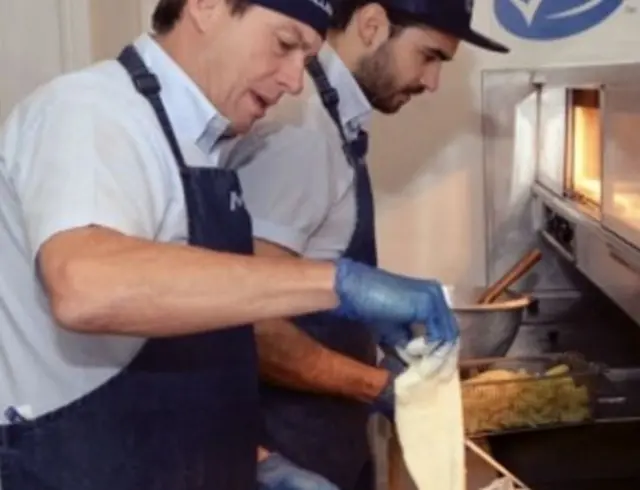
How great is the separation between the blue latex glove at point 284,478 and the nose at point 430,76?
639mm

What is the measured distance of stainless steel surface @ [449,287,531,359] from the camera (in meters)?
2.14

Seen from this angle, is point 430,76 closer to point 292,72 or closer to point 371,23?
point 371,23

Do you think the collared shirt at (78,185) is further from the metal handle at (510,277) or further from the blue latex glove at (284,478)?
the metal handle at (510,277)

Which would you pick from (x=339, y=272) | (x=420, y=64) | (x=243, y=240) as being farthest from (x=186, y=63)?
(x=420, y=64)

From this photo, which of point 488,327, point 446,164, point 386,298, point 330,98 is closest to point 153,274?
point 386,298

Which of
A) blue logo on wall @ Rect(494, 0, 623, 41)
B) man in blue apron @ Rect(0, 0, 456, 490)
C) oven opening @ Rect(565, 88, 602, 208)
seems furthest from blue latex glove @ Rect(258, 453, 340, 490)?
blue logo on wall @ Rect(494, 0, 623, 41)

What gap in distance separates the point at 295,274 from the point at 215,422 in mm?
315

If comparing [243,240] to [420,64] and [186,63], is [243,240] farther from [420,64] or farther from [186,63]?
[420,64]

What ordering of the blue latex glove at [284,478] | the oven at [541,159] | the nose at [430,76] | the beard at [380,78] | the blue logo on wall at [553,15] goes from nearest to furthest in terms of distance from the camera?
the blue latex glove at [284,478] → the beard at [380,78] → the nose at [430,76] → the oven at [541,159] → the blue logo on wall at [553,15]

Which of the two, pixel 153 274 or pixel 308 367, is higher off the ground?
pixel 153 274

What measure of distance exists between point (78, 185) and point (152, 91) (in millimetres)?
231

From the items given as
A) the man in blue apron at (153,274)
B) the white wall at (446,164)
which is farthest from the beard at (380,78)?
the white wall at (446,164)

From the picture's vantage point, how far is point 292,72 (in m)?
1.19

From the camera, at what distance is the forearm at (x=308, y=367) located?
4.96 feet
